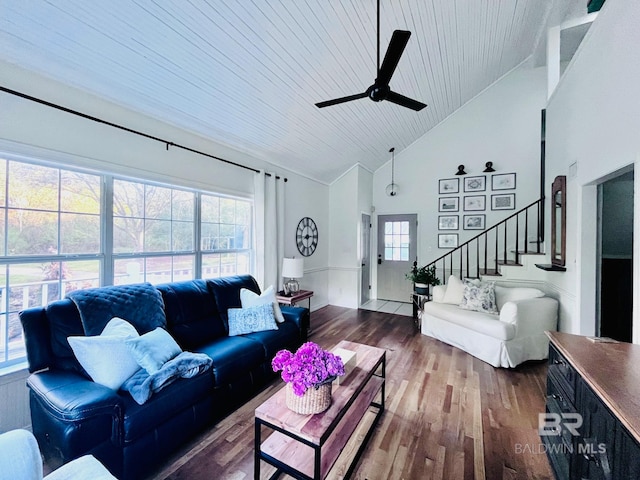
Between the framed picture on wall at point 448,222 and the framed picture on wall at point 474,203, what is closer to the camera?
the framed picture on wall at point 474,203

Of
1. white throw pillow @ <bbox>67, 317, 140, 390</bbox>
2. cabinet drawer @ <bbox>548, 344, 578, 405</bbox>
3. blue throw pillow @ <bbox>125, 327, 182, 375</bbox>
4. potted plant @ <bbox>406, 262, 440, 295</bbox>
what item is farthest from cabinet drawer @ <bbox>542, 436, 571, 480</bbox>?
potted plant @ <bbox>406, 262, 440, 295</bbox>

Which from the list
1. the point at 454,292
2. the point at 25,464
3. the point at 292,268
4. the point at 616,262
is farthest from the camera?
the point at 454,292

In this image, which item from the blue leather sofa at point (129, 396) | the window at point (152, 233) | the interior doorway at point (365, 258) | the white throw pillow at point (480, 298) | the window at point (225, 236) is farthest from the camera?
the interior doorway at point (365, 258)

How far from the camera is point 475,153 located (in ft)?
17.5

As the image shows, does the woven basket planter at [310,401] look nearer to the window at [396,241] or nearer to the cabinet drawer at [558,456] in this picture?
the cabinet drawer at [558,456]

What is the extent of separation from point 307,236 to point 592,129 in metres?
3.92

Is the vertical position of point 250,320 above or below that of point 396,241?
below

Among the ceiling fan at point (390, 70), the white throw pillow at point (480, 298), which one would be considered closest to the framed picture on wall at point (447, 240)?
the white throw pillow at point (480, 298)

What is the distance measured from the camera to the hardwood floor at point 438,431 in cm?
167

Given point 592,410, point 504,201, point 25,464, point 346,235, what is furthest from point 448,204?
point 25,464

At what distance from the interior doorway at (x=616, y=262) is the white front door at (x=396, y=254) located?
124 inches

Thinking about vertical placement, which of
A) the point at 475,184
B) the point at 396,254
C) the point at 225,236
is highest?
the point at 475,184

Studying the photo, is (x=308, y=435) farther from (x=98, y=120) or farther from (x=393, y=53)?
(x=98, y=120)

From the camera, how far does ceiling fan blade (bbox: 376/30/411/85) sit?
1727 millimetres
